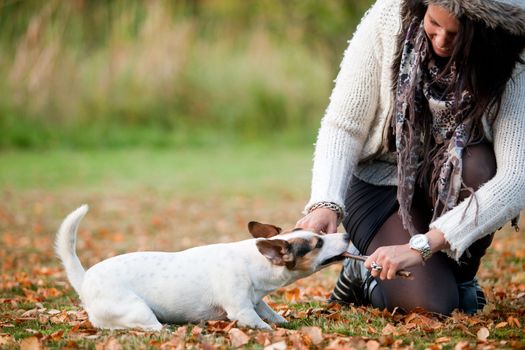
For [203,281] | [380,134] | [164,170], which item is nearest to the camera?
[203,281]

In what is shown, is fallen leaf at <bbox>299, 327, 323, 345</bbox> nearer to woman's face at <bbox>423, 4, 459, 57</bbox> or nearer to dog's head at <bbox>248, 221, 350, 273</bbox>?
dog's head at <bbox>248, 221, 350, 273</bbox>

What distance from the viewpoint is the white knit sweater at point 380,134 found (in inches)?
155

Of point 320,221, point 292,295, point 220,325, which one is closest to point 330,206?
point 320,221

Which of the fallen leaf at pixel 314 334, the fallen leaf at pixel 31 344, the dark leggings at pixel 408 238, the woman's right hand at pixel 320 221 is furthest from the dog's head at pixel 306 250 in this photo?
the fallen leaf at pixel 31 344

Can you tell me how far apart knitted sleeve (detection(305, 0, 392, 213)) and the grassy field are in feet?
2.54

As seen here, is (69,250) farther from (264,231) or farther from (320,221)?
(320,221)

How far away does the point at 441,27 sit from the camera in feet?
12.2

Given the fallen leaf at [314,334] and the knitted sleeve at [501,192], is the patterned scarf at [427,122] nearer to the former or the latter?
the knitted sleeve at [501,192]

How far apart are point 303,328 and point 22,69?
12.1m

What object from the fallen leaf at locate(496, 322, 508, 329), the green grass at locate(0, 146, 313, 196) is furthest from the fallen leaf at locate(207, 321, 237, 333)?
the green grass at locate(0, 146, 313, 196)

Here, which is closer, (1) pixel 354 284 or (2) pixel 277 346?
(2) pixel 277 346

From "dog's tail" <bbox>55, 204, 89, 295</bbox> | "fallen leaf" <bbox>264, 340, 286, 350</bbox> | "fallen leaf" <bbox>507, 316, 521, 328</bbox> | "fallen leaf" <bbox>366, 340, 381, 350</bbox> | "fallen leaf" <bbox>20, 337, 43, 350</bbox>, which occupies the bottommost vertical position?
"fallen leaf" <bbox>507, 316, 521, 328</bbox>

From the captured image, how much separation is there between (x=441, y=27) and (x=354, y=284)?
4.90 ft

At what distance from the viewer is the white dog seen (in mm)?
3836
